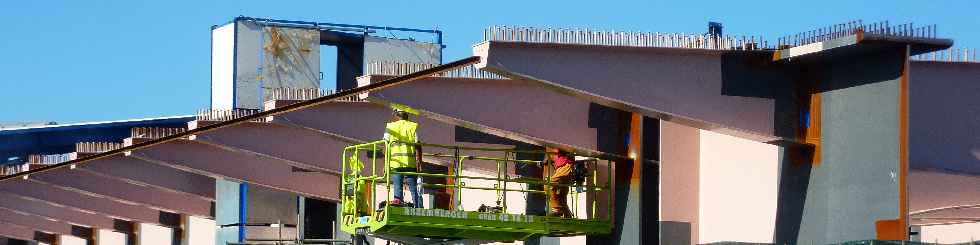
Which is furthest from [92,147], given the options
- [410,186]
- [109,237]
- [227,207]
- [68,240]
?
[68,240]

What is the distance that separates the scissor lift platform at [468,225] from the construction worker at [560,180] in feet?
0.88

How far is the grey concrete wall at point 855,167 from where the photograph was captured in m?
24.9

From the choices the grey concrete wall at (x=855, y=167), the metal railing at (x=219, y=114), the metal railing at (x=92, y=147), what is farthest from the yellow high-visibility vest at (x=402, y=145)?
the metal railing at (x=92, y=147)

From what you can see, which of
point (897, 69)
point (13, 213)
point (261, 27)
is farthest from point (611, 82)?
point (13, 213)

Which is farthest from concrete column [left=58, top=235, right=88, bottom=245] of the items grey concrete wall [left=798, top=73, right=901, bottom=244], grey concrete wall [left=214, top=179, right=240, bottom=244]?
grey concrete wall [left=798, top=73, right=901, bottom=244]

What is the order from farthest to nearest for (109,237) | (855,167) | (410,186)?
(109,237) → (410,186) → (855,167)

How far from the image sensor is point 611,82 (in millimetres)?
26203

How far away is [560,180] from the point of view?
30828 mm

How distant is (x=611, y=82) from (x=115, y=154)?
18764mm

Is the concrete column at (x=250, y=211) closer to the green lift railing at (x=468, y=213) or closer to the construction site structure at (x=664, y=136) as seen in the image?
the construction site structure at (x=664, y=136)

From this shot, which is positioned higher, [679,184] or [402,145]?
[402,145]

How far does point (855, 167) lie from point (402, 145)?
23.0 ft

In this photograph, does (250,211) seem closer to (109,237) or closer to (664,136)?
(109,237)

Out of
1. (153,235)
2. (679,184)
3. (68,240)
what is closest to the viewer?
(679,184)
